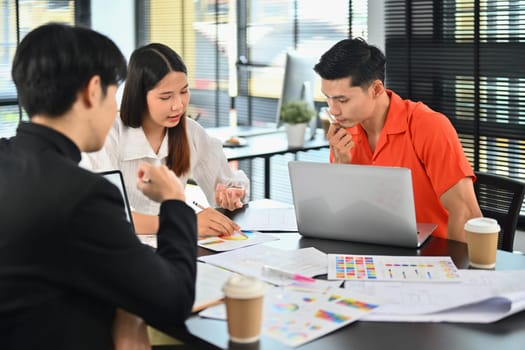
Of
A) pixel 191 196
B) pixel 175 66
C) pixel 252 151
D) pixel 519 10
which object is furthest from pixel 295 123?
pixel 175 66

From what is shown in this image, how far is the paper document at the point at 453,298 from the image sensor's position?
5.03 ft

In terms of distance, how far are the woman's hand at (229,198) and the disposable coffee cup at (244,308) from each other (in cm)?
112

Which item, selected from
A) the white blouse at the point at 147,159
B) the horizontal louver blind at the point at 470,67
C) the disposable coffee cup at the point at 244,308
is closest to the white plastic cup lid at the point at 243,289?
the disposable coffee cup at the point at 244,308

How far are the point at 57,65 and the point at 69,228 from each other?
0.31 m

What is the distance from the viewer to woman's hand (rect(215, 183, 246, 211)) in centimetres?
252

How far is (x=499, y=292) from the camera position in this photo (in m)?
1.64

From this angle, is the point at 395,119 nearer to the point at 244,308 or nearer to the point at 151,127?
the point at 151,127

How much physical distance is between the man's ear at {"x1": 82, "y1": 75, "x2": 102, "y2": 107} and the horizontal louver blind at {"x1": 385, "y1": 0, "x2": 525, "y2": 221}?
2662 millimetres

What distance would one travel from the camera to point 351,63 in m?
2.54

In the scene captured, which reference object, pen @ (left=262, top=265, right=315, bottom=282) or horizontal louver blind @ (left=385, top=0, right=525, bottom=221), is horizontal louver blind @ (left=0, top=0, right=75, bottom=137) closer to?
horizontal louver blind @ (left=385, top=0, right=525, bottom=221)

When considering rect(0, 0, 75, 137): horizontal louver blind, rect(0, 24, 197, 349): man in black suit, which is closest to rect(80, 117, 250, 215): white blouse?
rect(0, 24, 197, 349): man in black suit

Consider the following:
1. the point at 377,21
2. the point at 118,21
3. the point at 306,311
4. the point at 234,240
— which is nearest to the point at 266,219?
the point at 234,240

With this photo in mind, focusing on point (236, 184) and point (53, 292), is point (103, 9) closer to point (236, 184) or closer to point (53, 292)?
point (236, 184)

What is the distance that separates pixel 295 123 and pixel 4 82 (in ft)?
8.02
